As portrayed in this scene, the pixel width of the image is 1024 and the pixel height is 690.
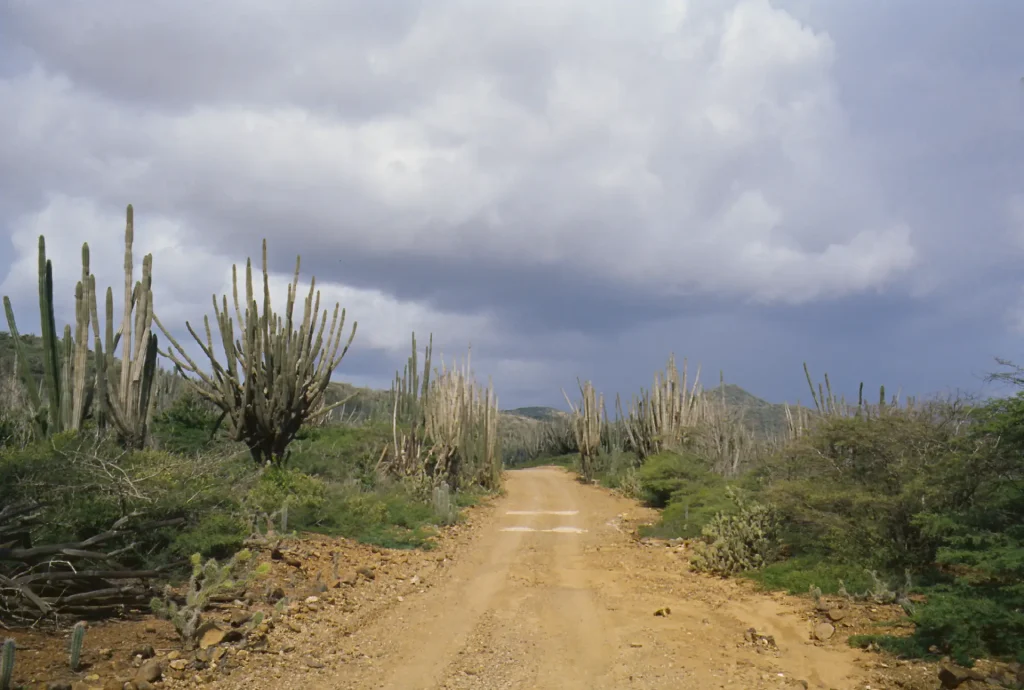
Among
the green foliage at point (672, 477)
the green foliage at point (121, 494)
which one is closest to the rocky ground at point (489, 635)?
the green foliage at point (121, 494)

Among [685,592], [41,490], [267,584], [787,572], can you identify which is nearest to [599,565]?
[685,592]

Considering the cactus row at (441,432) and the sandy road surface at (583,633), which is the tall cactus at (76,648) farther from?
the cactus row at (441,432)

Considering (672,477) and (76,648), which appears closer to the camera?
(76,648)

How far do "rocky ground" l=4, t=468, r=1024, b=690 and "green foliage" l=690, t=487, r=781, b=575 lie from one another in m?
0.30

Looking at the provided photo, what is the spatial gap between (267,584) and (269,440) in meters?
5.72

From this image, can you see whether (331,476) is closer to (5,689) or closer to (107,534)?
(107,534)

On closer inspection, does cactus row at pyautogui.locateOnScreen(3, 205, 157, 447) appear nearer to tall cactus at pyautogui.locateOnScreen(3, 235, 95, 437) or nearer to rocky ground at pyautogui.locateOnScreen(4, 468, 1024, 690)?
tall cactus at pyautogui.locateOnScreen(3, 235, 95, 437)

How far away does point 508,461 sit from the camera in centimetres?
4447

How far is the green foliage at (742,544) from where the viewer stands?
10164 mm

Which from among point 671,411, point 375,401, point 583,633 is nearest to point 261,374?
point 583,633

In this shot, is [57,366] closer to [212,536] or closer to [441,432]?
[212,536]

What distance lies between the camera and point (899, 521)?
9.03 metres

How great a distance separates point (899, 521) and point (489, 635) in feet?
16.9

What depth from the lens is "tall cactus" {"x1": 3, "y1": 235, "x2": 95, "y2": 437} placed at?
922 centimetres
